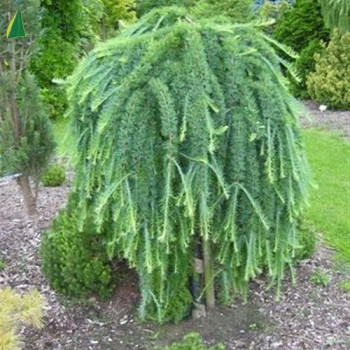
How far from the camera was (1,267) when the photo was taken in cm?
386

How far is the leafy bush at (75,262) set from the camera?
129 inches

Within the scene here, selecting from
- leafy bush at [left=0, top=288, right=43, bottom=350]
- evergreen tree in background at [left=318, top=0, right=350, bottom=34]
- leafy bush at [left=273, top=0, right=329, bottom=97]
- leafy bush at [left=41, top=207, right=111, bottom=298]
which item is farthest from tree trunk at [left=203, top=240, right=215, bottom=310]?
leafy bush at [left=273, top=0, right=329, bottom=97]

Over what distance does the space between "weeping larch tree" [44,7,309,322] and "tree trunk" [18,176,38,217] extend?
1786 mm

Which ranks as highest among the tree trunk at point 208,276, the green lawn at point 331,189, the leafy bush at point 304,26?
the leafy bush at point 304,26

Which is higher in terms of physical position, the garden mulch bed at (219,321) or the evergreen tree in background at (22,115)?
the evergreen tree in background at (22,115)

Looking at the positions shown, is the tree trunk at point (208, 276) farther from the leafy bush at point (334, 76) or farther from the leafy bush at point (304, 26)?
the leafy bush at point (304, 26)

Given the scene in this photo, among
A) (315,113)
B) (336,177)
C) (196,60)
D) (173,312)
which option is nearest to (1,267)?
(173,312)

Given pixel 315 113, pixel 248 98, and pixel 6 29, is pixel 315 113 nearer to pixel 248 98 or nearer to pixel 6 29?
pixel 6 29

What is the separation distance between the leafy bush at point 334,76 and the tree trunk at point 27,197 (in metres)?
6.79

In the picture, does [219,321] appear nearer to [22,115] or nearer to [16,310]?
[16,310]

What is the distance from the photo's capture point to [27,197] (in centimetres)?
467

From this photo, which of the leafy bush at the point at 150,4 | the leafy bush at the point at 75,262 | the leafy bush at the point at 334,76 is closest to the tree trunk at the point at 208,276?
the leafy bush at the point at 75,262

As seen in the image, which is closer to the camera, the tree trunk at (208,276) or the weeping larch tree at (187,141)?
the weeping larch tree at (187,141)

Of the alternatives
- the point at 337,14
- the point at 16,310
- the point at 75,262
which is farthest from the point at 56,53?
the point at 16,310
